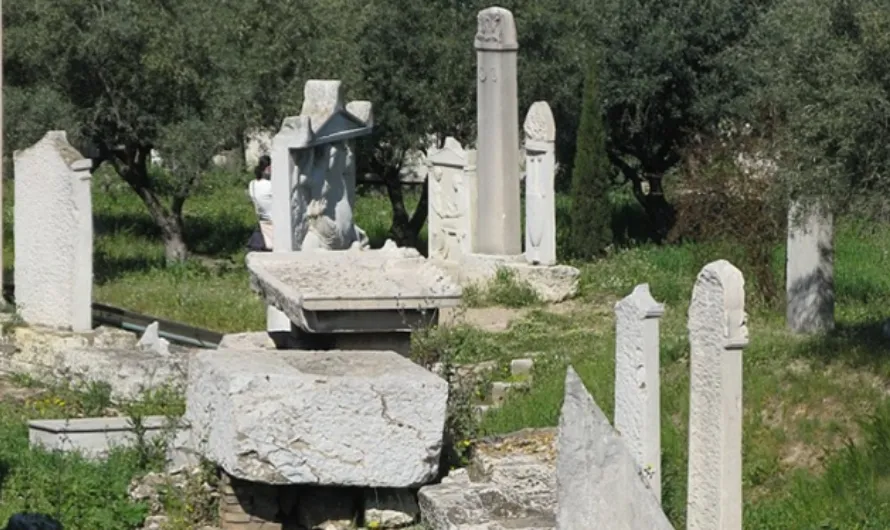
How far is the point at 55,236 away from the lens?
17078 mm

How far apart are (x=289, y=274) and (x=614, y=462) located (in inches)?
285

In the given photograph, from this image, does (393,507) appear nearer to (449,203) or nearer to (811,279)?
(811,279)

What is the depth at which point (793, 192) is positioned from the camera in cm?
1397

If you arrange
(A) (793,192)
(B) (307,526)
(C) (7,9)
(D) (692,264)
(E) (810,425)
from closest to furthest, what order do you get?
(B) (307,526), (E) (810,425), (A) (793,192), (D) (692,264), (C) (7,9)

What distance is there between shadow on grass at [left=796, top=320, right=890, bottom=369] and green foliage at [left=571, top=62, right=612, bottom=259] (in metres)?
8.64

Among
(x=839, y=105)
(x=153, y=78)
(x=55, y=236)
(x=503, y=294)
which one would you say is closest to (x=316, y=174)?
(x=55, y=236)

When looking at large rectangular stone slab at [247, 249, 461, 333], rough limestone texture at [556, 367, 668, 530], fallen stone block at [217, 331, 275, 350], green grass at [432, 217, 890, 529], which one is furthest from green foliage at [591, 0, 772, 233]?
rough limestone texture at [556, 367, 668, 530]

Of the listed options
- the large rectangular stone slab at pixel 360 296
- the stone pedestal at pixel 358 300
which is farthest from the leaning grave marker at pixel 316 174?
the large rectangular stone slab at pixel 360 296

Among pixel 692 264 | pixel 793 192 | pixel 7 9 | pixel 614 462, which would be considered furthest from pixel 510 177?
pixel 614 462

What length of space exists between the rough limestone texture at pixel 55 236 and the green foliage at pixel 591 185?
8.77 meters

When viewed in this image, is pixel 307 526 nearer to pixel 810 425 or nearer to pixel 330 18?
pixel 810 425

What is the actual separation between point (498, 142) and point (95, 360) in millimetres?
7393

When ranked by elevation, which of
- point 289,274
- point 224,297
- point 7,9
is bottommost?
point 224,297

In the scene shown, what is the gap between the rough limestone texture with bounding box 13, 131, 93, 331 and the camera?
16922mm
